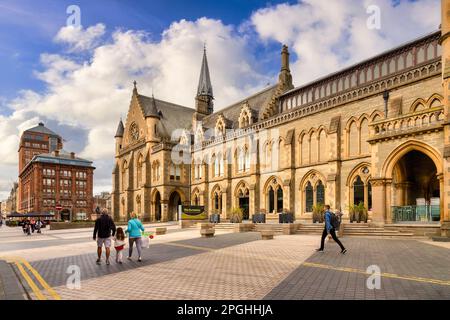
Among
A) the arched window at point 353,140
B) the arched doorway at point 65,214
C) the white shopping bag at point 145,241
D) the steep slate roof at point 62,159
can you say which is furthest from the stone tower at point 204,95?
the arched doorway at point 65,214

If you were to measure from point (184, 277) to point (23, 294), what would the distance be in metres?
3.70

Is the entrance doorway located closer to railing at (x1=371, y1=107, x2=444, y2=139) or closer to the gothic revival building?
the gothic revival building

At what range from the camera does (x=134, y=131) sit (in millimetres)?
61156

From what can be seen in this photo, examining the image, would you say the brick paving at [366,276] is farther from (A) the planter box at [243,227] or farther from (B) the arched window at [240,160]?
(B) the arched window at [240,160]

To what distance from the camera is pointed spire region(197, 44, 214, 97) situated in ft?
220

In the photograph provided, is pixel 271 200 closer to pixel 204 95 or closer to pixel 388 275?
pixel 388 275

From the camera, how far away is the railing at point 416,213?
19.9m

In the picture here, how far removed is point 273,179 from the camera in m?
38.8

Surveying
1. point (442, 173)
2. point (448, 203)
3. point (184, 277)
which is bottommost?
point (184, 277)

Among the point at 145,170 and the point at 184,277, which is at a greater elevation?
the point at 145,170

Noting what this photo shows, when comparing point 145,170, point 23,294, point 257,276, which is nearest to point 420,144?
point 257,276

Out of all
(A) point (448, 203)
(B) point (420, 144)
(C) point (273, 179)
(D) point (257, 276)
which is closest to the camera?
(D) point (257, 276)
